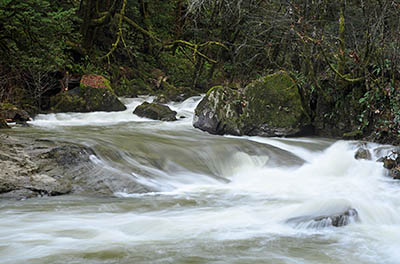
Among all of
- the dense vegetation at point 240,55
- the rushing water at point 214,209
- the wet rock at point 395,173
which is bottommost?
the rushing water at point 214,209

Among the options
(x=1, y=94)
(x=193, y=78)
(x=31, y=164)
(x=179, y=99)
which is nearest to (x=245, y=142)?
(x=31, y=164)

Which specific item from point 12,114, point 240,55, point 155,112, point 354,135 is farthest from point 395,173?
point 240,55

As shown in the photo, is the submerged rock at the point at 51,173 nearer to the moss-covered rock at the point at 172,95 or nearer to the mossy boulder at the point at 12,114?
the mossy boulder at the point at 12,114

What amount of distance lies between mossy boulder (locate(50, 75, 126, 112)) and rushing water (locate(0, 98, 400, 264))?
14.0 feet

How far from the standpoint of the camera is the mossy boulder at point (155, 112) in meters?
Result: 11.2

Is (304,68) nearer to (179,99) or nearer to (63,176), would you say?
(179,99)

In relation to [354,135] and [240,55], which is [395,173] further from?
[240,55]

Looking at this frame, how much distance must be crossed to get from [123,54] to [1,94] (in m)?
8.12

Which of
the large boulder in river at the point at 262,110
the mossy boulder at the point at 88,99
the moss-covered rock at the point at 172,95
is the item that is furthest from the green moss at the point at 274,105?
the moss-covered rock at the point at 172,95

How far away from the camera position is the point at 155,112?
1141 cm

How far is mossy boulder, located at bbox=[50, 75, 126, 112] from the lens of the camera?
11.7 metres

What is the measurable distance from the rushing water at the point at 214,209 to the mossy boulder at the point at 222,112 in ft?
2.95

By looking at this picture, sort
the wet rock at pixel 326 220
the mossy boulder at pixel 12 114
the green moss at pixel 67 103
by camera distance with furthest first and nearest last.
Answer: the green moss at pixel 67 103 → the mossy boulder at pixel 12 114 → the wet rock at pixel 326 220

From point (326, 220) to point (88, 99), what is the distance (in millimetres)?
9300
